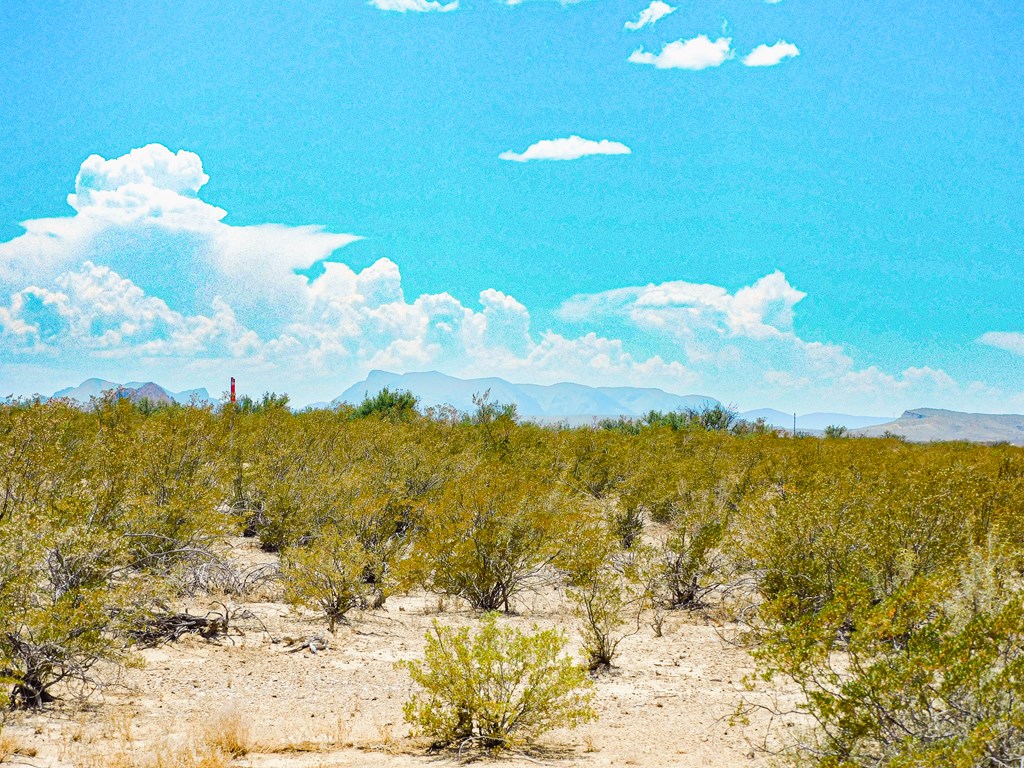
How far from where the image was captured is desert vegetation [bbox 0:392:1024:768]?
17.0ft

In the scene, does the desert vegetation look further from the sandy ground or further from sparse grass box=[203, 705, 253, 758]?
the sandy ground

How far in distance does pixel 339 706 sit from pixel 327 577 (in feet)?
9.62

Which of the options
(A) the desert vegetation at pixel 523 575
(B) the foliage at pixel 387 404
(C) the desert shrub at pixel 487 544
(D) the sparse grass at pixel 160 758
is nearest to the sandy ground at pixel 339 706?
(D) the sparse grass at pixel 160 758

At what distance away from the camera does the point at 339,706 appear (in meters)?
7.81

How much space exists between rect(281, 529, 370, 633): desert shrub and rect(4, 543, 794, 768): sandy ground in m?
0.31

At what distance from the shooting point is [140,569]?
34.7ft

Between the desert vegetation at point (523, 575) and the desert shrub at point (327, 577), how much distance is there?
4 cm

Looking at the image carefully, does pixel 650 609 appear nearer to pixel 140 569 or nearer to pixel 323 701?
pixel 323 701

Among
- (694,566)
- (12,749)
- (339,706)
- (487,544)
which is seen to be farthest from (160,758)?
(694,566)

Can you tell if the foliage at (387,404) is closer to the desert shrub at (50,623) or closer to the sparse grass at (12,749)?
the desert shrub at (50,623)

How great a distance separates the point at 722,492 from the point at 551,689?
1228 centimetres

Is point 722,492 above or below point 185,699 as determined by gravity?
above

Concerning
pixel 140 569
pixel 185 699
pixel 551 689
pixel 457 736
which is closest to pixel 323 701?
pixel 185 699

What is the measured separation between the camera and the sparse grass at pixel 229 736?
6.29 metres
